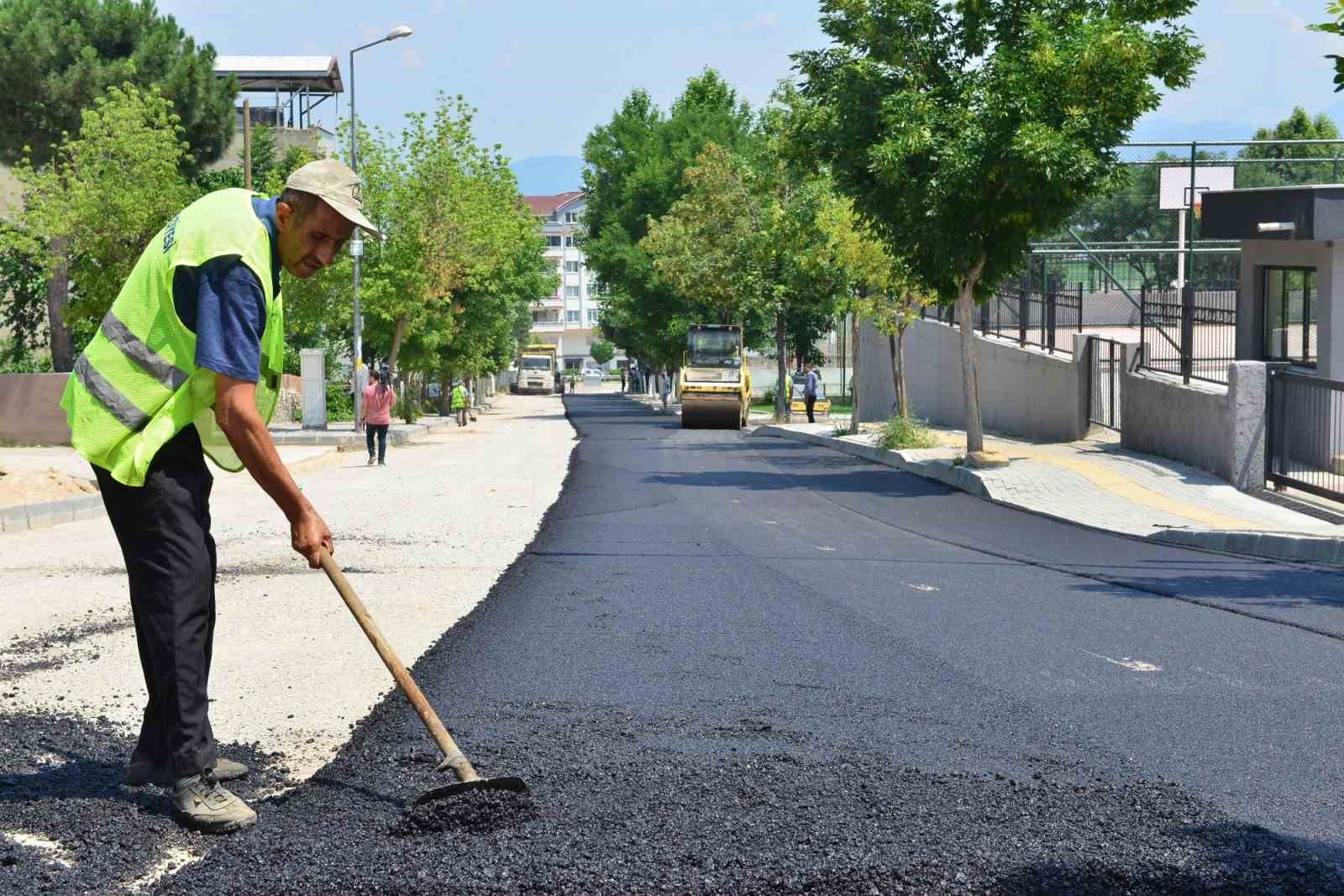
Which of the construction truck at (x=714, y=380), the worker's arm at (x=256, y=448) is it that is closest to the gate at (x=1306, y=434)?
the worker's arm at (x=256, y=448)

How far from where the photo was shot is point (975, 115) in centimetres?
2116

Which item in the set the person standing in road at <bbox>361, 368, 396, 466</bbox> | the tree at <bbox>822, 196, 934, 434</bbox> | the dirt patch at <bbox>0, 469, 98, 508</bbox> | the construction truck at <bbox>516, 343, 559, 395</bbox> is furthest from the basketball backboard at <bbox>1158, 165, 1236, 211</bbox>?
the construction truck at <bbox>516, 343, 559, 395</bbox>

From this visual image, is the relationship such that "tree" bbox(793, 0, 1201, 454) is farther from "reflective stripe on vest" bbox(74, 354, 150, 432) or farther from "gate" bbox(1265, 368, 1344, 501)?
"reflective stripe on vest" bbox(74, 354, 150, 432)

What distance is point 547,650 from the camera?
25.7 ft

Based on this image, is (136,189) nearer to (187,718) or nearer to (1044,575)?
(1044,575)

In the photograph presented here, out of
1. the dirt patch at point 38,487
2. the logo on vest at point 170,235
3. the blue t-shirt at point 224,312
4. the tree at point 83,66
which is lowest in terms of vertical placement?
the dirt patch at point 38,487

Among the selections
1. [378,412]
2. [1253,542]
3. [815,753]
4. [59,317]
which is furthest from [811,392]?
[815,753]

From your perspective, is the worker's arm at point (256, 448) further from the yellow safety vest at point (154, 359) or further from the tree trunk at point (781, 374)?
the tree trunk at point (781, 374)

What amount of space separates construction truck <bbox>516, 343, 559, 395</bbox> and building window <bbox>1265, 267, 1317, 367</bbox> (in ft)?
294

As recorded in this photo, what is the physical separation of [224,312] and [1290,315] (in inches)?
803

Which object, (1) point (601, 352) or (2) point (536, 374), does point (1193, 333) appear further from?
(1) point (601, 352)

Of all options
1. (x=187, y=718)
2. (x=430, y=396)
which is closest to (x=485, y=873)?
(x=187, y=718)

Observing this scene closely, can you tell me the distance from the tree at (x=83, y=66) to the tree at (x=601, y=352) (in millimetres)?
119490

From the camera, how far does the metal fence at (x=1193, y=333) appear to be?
892 inches
